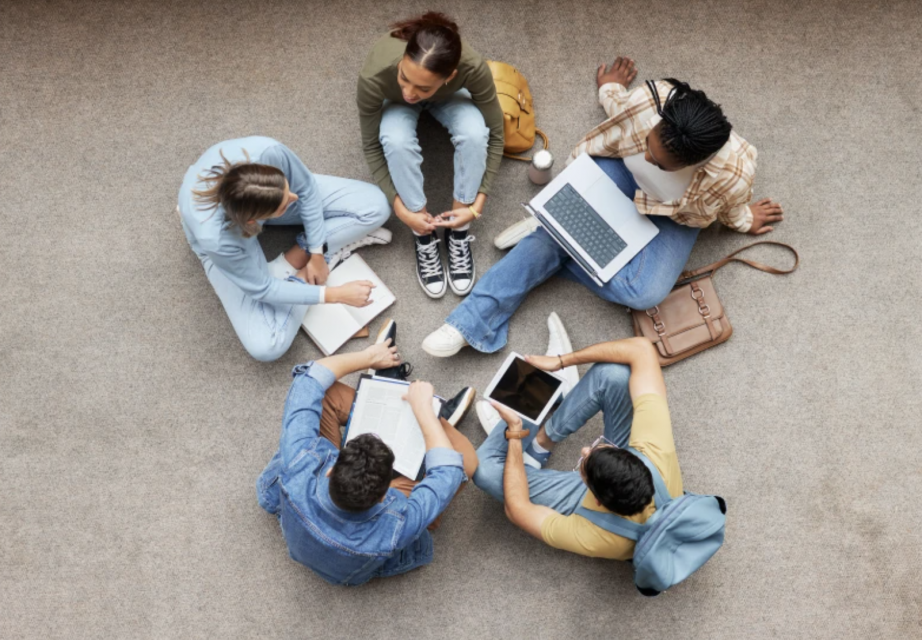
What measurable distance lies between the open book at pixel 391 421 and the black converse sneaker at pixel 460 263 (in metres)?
0.42

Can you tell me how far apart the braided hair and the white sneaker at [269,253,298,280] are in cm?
123

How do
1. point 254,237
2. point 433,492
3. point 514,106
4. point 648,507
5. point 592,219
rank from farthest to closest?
point 514,106, point 592,219, point 254,237, point 433,492, point 648,507

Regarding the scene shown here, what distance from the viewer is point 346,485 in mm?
1578

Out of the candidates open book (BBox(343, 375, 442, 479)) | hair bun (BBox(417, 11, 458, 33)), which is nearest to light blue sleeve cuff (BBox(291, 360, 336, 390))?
open book (BBox(343, 375, 442, 479))

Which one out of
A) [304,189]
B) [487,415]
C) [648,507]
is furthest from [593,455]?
[304,189]

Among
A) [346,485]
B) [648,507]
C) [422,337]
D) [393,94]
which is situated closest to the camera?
[346,485]

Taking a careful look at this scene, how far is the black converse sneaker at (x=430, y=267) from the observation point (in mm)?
2289

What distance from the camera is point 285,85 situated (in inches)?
94.0

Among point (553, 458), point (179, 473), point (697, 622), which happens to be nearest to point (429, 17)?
point (553, 458)

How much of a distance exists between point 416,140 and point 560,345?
809 millimetres

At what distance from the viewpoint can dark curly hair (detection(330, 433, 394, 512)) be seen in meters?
1.58

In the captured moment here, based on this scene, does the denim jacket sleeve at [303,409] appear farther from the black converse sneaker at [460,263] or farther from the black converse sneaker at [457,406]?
the black converse sneaker at [460,263]

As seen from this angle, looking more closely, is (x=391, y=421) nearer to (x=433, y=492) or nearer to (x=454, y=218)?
(x=433, y=492)

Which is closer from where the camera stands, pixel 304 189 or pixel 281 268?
pixel 304 189
